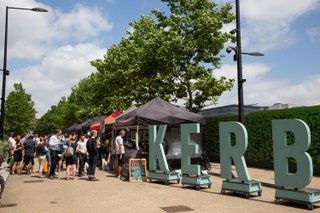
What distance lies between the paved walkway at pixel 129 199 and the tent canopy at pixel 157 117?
293cm

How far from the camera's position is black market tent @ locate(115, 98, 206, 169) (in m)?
14.3

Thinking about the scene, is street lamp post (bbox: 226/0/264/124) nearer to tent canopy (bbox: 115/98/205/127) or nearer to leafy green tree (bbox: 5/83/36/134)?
tent canopy (bbox: 115/98/205/127)

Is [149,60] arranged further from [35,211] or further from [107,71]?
[35,211]

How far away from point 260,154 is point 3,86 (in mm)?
13538

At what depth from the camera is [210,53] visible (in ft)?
65.7

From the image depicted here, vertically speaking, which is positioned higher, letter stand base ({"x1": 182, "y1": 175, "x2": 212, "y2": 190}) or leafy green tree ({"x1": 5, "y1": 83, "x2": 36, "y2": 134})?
leafy green tree ({"x1": 5, "y1": 83, "x2": 36, "y2": 134})

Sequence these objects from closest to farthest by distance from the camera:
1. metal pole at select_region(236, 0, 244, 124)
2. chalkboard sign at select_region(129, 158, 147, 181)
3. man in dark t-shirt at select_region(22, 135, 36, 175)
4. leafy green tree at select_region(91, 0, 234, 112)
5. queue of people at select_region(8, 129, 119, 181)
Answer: chalkboard sign at select_region(129, 158, 147, 181) < queue of people at select_region(8, 129, 119, 181) < metal pole at select_region(236, 0, 244, 124) < man in dark t-shirt at select_region(22, 135, 36, 175) < leafy green tree at select_region(91, 0, 234, 112)

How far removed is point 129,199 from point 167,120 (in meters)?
5.99

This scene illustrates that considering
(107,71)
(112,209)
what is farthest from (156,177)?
(107,71)

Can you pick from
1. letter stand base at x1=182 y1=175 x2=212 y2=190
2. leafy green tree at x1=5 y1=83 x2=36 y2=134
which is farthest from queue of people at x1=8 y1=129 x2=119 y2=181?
leafy green tree at x1=5 y1=83 x2=36 y2=134

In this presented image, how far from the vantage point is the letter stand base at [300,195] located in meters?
7.54

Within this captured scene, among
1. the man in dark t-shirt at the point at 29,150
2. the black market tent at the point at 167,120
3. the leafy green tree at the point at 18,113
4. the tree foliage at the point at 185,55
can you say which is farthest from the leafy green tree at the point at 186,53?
the leafy green tree at the point at 18,113

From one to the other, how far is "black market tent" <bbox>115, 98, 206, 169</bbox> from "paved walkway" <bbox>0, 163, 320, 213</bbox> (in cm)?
269

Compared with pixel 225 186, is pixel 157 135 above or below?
above
